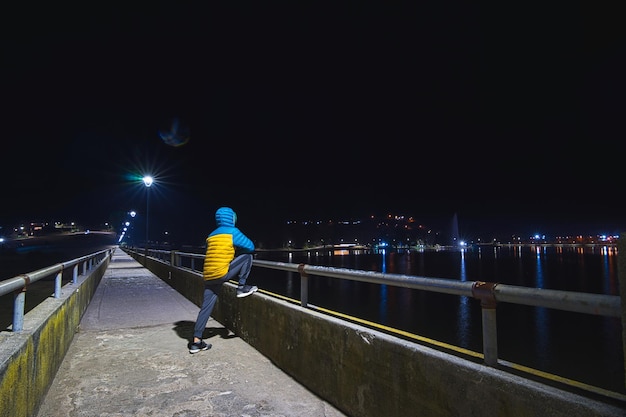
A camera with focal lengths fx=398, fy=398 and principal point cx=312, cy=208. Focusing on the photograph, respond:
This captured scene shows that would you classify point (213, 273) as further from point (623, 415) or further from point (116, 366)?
point (623, 415)

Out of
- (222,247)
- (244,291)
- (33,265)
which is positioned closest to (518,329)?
(244,291)

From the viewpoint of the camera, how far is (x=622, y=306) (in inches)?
73.6

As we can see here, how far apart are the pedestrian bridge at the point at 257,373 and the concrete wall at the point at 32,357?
0.04ft

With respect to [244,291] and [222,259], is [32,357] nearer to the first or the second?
[222,259]

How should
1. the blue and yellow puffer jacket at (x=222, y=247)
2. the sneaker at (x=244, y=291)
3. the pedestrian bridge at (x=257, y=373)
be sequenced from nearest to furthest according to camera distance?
the pedestrian bridge at (x=257, y=373) < the blue and yellow puffer jacket at (x=222, y=247) < the sneaker at (x=244, y=291)

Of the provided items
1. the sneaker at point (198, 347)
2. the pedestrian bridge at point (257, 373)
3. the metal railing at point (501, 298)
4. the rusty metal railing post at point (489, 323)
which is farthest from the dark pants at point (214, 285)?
the rusty metal railing post at point (489, 323)

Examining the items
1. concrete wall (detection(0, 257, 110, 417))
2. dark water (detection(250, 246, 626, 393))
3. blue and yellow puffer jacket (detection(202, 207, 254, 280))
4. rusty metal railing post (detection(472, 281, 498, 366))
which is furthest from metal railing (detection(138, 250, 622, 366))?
dark water (detection(250, 246, 626, 393))

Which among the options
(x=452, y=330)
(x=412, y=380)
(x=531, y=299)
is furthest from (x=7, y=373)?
(x=452, y=330)

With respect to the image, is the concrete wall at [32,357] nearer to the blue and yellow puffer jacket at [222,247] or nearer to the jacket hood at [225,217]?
the blue and yellow puffer jacket at [222,247]

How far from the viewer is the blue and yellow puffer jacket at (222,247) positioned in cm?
562

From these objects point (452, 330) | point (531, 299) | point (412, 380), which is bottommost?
point (452, 330)

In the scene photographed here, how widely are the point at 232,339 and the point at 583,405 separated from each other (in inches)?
213

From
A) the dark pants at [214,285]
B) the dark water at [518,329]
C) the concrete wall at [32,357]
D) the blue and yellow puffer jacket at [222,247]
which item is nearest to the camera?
the concrete wall at [32,357]

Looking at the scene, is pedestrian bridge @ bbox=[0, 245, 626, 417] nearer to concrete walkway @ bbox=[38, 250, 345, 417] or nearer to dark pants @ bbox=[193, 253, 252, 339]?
concrete walkway @ bbox=[38, 250, 345, 417]
